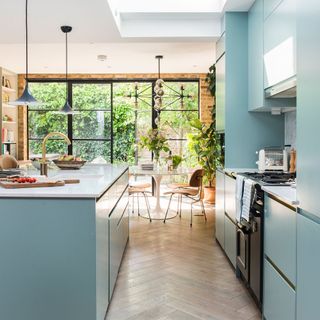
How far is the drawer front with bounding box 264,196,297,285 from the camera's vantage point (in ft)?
6.35

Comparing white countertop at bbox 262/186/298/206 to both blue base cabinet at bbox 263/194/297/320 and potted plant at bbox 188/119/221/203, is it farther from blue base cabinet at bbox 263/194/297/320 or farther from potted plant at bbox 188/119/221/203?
potted plant at bbox 188/119/221/203

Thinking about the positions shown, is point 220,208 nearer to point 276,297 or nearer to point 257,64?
point 257,64

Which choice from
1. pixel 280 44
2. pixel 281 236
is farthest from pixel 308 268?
pixel 280 44

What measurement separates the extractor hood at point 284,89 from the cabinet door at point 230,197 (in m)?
0.87

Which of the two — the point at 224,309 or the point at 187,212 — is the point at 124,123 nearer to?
the point at 187,212

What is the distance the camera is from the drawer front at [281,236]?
6.35ft

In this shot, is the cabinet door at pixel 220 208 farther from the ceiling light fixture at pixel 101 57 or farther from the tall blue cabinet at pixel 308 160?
the ceiling light fixture at pixel 101 57

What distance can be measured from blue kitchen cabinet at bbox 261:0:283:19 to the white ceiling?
0.43 metres

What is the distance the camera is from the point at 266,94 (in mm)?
3324

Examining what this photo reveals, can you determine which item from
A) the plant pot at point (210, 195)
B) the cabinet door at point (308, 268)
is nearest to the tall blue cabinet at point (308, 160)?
the cabinet door at point (308, 268)

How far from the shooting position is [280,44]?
9.32 feet

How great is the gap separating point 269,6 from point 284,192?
5.93 feet

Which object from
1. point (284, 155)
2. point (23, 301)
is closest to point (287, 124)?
point (284, 155)

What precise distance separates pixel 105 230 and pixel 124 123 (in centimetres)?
574
